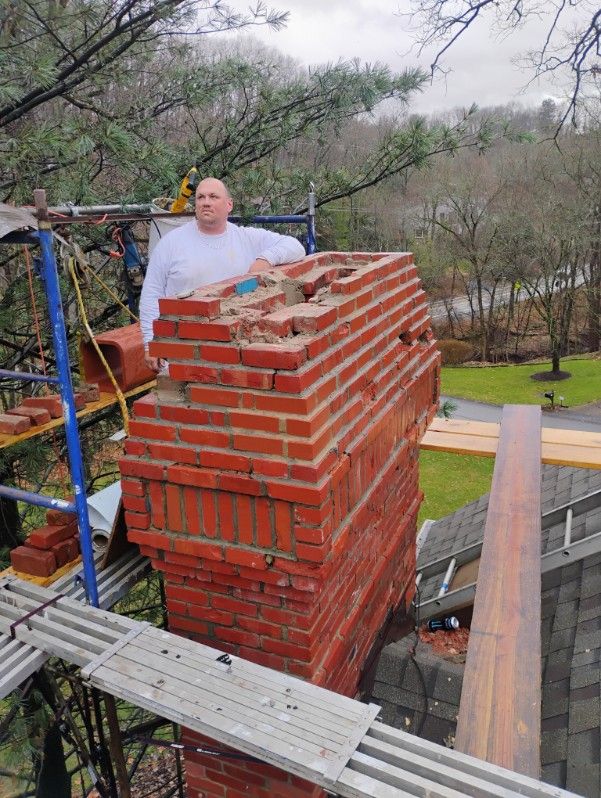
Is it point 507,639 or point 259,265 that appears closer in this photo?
point 507,639

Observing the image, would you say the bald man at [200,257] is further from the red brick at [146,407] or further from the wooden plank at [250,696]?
the wooden plank at [250,696]

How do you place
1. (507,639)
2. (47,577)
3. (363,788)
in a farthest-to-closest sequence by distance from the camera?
(47,577) → (507,639) → (363,788)

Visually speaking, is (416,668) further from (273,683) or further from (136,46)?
(136,46)

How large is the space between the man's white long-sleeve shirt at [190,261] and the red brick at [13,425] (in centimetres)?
80

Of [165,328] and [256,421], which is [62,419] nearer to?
[165,328]

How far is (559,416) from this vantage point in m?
20.8

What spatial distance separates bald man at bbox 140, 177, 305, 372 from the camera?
352 cm

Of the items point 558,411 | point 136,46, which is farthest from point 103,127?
point 558,411

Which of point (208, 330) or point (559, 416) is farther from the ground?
point (208, 330)

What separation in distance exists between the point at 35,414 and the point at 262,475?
1723mm

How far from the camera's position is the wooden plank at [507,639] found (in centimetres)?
210

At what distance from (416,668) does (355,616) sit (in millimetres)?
1267

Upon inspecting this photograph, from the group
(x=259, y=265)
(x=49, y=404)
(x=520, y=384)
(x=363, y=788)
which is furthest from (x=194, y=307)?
(x=520, y=384)

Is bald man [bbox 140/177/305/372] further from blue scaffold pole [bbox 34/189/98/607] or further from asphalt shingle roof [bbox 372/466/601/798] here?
asphalt shingle roof [bbox 372/466/601/798]
